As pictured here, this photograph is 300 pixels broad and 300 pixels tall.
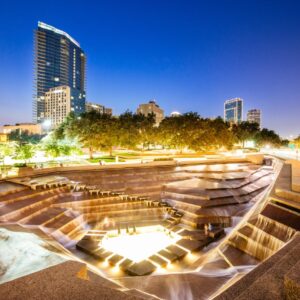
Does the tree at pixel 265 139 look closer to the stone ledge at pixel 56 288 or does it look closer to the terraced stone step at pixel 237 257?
the terraced stone step at pixel 237 257

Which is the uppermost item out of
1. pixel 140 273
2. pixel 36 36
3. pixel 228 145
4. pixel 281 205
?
pixel 36 36

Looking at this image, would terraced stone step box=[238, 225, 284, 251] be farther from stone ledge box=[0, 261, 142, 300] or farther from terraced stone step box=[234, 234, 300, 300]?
stone ledge box=[0, 261, 142, 300]

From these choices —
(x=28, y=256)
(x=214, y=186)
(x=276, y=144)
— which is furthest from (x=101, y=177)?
(x=276, y=144)

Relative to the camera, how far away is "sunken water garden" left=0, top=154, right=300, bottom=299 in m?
3.17

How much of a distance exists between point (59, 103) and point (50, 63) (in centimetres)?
2771

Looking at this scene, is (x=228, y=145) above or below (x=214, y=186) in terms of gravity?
above

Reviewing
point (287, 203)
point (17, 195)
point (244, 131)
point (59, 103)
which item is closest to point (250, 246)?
point (287, 203)

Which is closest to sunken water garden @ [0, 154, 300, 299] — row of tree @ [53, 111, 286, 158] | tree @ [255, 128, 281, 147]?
row of tree @ [53, 111, 286, 158]

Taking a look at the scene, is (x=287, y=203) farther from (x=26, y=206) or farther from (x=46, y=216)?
(x=26, y=206)

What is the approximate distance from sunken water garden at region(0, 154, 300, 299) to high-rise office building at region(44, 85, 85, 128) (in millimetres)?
126555

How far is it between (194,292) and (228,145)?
37.0m

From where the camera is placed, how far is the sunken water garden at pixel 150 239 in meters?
3.17

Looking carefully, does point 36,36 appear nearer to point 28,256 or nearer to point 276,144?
point 276,144

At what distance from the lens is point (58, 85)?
149000 millimetres
